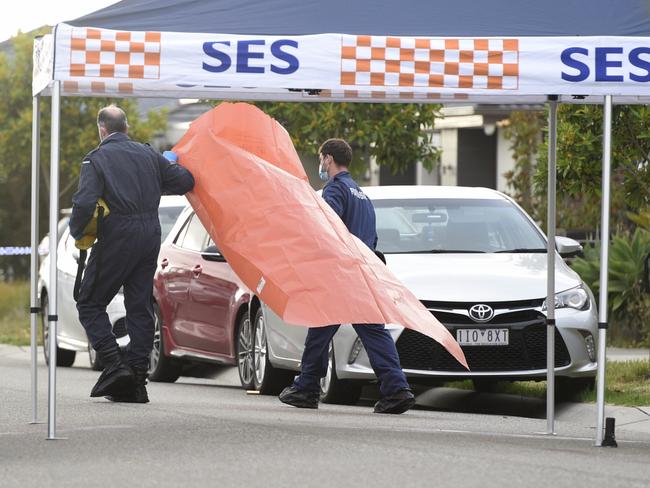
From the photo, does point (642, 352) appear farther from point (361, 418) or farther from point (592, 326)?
point (361, 418)

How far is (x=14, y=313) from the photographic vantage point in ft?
81.1

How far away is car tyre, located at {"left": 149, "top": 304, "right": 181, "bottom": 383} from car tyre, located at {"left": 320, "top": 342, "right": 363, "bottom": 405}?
3.29m

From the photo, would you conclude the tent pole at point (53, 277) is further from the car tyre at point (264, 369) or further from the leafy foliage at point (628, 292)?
the leafy foliage at point (628, 292)

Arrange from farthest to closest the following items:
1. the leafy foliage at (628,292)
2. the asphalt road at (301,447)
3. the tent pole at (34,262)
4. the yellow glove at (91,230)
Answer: the leafy foliage at (628,292) < the yellow glove at (91,230) < the tent pole at (34,262) < the asphalt road at (301,447)

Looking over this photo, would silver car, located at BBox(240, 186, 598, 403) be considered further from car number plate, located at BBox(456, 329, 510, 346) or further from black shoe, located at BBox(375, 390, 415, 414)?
black shoe, located at BBox(375, 390, 415, 414)

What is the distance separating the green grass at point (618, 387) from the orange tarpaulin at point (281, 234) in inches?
121

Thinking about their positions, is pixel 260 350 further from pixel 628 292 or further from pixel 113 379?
pixel 628 292

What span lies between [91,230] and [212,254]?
2877 millimetres

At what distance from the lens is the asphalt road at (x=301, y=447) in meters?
7.87

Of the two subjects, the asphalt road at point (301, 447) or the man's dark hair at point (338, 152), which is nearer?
the asphalt road at point (301, 447)

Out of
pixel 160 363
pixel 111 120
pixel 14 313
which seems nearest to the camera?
pixel 111 120

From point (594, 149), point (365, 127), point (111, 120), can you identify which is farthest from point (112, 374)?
point (365, 127)

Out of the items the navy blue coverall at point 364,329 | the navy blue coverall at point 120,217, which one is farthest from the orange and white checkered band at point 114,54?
the navy blue coverall at point 364,329

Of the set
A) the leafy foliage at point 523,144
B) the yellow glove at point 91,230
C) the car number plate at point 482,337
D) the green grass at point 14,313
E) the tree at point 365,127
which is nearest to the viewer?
the yellow glove at point 91,230
